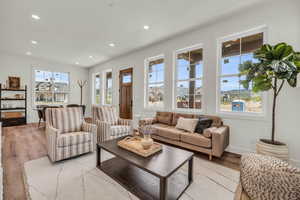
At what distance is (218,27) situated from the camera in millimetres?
3238

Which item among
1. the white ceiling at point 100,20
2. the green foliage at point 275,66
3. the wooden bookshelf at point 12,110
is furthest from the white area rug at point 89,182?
the wooden bookshelf at point 12,110

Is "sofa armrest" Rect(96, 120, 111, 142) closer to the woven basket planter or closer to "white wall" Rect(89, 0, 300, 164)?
"white wall" Rect(89, 0, 300, 164)

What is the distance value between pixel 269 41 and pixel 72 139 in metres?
4.18

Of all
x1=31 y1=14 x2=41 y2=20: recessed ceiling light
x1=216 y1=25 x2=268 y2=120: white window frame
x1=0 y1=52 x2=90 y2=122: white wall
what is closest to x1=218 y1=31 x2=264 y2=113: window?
x1=216 y1=25 x2=268 y2=120: white window frame

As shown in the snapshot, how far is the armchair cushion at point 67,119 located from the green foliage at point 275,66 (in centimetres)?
346

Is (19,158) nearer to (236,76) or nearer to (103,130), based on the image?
(103,130)

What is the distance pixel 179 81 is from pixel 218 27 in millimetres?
1634

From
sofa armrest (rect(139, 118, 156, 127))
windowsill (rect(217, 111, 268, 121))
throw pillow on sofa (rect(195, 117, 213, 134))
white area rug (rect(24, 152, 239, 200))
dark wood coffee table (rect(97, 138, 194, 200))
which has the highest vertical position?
windowsill (rect(217, 111, 268, 121))

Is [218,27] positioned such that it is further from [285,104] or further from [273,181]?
[273,181]

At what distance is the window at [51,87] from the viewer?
21.5ft

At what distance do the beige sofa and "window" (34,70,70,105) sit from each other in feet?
18.5

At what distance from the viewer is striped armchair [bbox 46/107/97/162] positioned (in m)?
2.45

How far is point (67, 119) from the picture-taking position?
2.97 meters

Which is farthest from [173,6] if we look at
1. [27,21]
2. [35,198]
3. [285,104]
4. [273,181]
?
[35,198]
